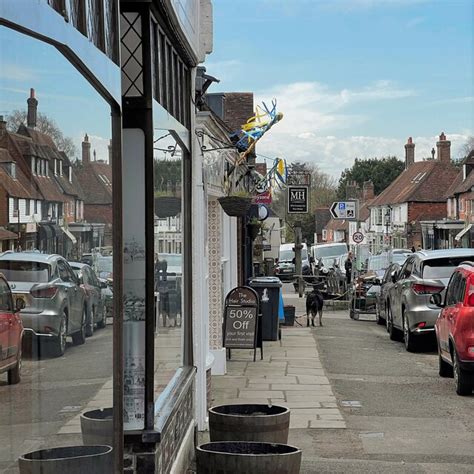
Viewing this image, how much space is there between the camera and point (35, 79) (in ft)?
9.43

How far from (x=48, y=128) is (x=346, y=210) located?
93.9 ft

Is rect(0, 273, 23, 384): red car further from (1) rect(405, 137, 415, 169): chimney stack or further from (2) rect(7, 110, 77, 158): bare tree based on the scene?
(1) rect(405, 137, 415, 169): chimney stack

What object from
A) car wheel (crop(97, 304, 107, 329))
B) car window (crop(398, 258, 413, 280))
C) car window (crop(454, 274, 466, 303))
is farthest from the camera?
car window (crop(398, 258, 413, 280))

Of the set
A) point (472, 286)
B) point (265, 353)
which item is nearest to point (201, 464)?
point (472, 286)

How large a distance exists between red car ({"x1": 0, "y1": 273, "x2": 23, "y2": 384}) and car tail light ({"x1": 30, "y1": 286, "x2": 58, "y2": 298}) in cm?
15

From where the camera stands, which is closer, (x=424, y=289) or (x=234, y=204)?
(x=234, y=204)

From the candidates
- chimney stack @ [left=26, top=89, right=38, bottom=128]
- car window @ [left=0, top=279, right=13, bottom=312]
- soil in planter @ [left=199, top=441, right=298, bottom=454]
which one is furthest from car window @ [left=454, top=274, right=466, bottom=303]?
car window @ [left=0, top=279, right=13, bottom=312]

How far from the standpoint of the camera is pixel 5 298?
8.40 ft

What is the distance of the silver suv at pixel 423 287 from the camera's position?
16.6m

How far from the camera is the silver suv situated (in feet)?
54.4

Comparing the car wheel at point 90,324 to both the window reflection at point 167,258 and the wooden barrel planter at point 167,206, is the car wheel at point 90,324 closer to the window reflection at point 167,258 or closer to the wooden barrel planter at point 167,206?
the window reflection at point 167,258

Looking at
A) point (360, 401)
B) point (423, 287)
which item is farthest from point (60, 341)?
point (423, 287)

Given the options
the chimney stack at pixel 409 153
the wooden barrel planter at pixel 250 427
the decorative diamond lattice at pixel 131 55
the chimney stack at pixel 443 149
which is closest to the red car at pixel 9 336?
the decorative diamond lattice at pixel 131 55

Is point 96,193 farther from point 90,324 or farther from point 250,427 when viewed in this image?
point 250,427
